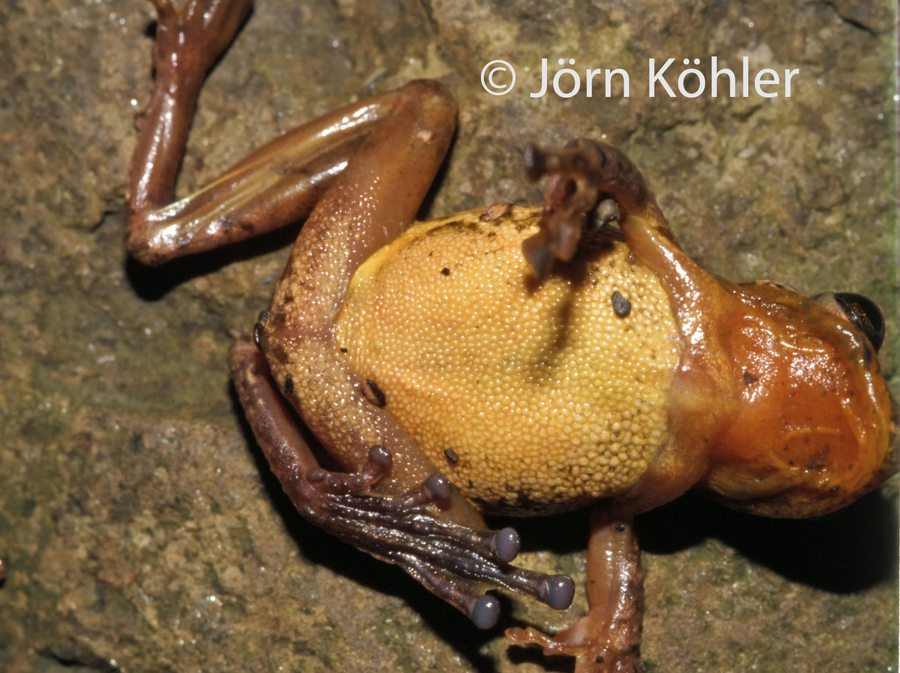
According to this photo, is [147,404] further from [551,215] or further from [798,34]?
[798,34]

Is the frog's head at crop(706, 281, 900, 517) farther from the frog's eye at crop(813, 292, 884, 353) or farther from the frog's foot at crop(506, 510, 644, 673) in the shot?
the frog's foot at crop(506, 510, 644, 673)

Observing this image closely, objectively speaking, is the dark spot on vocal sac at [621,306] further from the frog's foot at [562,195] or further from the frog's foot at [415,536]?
the frog's foot at [415,536]

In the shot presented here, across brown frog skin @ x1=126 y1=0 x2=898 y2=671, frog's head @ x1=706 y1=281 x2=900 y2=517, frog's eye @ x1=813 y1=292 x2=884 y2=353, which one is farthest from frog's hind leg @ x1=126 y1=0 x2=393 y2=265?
frog's eye @ x1=813 y1=292 x2=884 y2=353

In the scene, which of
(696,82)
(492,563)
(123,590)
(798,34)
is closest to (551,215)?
(492,563)

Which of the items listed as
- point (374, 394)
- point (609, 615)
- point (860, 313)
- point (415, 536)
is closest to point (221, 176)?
point (374, 394)

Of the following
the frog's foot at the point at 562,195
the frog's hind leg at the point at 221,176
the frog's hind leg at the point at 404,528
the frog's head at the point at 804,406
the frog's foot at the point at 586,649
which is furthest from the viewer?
the frog's hind leg at the point at 221,176

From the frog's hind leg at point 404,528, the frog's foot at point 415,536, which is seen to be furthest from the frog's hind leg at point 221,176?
the frog's foot at point 415,536

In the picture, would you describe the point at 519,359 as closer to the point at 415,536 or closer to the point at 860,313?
the point at 415,536

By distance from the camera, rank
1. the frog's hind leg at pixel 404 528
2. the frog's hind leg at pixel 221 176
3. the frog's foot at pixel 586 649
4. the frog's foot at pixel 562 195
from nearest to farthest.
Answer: the frog's foot at pixel 562 195 → the frog's hind leg at pixel 404 528 → the frog's foot at pixel 586 649 → the frog's hind leg at pixel 221 176
